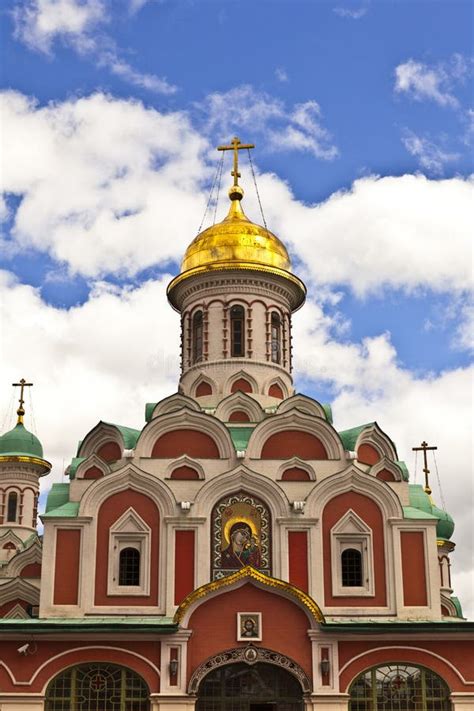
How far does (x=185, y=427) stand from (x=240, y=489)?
6.59 feet

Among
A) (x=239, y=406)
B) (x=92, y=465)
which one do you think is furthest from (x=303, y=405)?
(x=92, y=465)

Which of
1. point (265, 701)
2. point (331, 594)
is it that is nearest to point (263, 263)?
point (331, 594)

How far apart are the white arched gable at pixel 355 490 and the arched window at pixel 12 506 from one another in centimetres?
1524

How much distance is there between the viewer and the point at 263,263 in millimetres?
27672

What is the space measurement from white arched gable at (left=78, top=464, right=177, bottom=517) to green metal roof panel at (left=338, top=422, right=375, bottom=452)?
432 centimetres

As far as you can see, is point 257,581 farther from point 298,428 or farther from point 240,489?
point 298,428

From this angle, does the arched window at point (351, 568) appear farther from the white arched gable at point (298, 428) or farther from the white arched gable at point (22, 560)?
the white arched gable at point (22, 560)

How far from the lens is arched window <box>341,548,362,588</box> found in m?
22.4

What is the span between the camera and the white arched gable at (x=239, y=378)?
26484mm

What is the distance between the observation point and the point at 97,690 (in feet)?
68.1

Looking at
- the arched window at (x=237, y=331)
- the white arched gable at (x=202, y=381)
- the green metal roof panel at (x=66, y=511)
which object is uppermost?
the arched window at (x=237, y=331)

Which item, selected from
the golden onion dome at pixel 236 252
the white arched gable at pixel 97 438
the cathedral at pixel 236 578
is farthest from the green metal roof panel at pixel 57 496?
the golden onion dome at pixel 236 252

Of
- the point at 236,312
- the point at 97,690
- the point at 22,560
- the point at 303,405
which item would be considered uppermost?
the point at 236,312

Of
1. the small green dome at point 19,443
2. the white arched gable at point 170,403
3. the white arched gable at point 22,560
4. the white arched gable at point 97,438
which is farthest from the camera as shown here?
the small green dome at point 19,443
